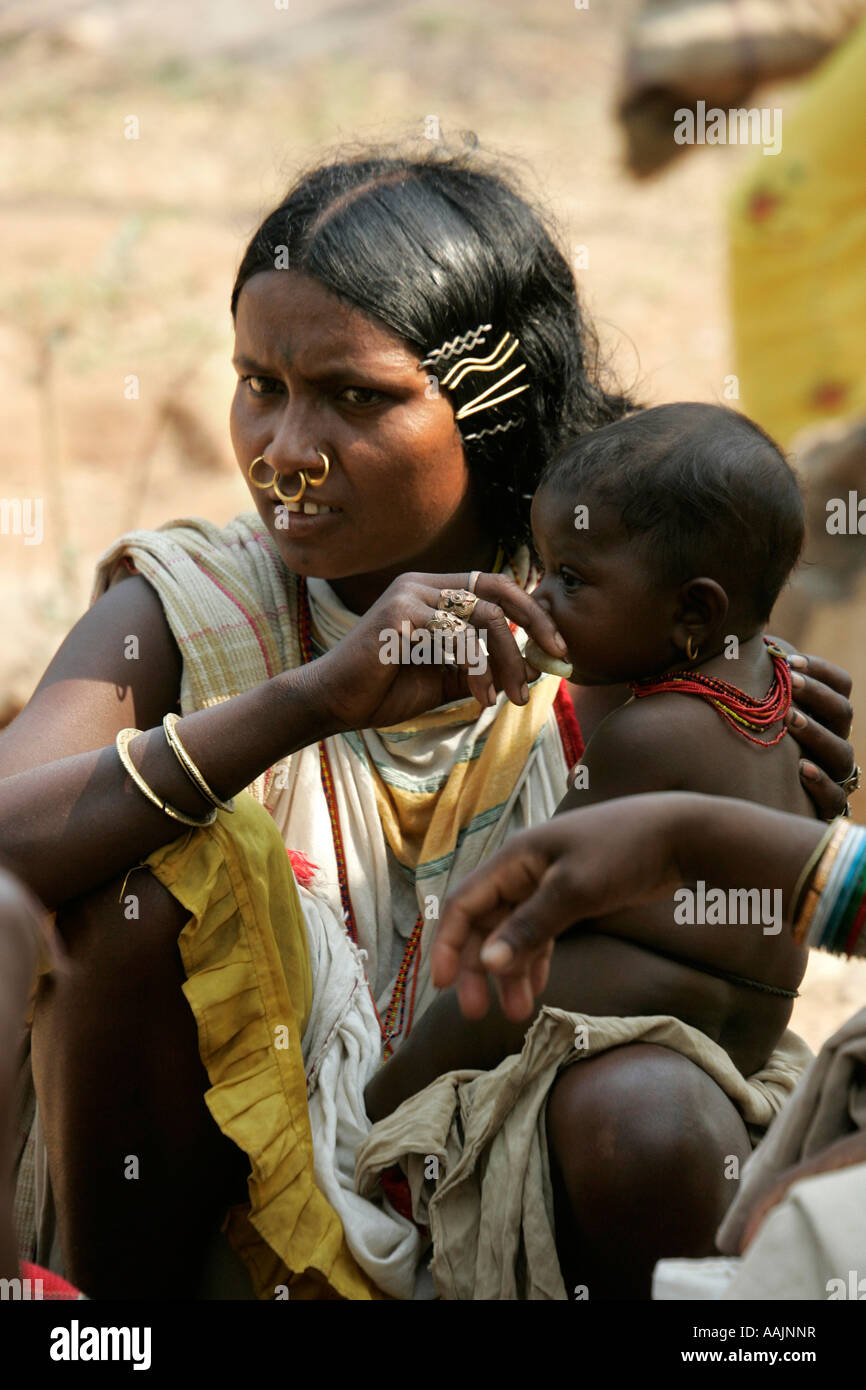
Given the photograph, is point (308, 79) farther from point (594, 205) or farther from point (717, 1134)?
point (717, 1134)

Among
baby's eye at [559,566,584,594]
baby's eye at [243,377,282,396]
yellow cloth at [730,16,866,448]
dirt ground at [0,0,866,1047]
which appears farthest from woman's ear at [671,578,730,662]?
yellow cloth at [730,16,866,448]

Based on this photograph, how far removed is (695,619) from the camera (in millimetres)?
2369

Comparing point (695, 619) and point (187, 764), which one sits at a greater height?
point (695, 619)

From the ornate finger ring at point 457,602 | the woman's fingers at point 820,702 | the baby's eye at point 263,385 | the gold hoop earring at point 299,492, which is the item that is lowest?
the woman's fingers at point 820,702

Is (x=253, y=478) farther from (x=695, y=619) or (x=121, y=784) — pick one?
(x=695, y=619)

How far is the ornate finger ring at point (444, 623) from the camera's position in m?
2.25

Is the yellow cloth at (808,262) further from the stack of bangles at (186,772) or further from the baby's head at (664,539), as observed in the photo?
the stack of bangles at (186,772)

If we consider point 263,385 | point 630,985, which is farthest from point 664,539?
point 263,385

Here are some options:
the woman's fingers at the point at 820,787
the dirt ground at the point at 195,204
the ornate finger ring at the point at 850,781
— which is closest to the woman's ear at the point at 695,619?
the woman's fingers at the point at 820,787

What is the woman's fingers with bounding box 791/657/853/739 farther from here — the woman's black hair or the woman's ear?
the woman's black hair

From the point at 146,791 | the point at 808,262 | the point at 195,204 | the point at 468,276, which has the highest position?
the point at 195,204

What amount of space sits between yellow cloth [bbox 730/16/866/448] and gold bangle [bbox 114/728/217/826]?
4.32 m

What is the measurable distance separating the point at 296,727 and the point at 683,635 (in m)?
0.57
